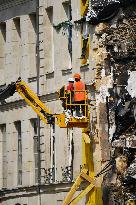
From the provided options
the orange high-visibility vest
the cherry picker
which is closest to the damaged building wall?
the cherry picker

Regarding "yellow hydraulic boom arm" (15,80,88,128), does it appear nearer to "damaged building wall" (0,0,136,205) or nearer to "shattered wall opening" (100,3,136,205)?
"damaged building wall" (0,0,136,205)

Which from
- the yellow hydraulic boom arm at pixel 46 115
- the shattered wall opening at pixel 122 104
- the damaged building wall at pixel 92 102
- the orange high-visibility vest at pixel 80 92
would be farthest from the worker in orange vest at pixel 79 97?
the shattered wall opening at pixel 122 104

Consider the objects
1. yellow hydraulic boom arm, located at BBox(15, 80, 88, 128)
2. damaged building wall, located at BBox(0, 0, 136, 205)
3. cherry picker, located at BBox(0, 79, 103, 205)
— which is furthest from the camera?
cherry picker, located at BBox(0, 79, 103, 205)

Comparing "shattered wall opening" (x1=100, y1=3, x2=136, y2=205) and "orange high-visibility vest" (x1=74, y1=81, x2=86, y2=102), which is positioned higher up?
"orange high-visibility vest" (x1=74, y1=81, x2=86, y2=102)

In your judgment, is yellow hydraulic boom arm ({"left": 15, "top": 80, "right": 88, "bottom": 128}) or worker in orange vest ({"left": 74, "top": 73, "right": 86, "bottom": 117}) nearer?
worker in orange vest ({"left": 74, "top": 73, "right": 86, "bottom": 117})

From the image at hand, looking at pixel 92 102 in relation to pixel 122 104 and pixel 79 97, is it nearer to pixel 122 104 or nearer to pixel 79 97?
pixel 79 97

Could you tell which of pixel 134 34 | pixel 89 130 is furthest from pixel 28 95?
pixel 134 34

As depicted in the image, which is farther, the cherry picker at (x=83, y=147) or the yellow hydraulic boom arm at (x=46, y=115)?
the cherry picker at (x=83, y=147)

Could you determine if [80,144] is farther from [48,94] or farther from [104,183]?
[104,183]

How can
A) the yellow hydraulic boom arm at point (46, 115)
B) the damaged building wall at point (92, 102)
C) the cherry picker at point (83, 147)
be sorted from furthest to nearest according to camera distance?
the cherry picker at point (83, 147)
the yellow hydraulic boom arm at point (46, 115)
the damaged building wall at point (92, 102)

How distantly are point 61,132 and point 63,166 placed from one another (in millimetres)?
1363

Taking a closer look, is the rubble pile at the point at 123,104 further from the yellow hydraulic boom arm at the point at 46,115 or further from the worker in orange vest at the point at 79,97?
the yellow hydraulic boom arm at the point at 46,115

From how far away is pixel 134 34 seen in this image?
159ft

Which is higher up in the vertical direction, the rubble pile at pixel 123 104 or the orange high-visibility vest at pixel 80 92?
the orange high-visibility vest at pixel 80 92
